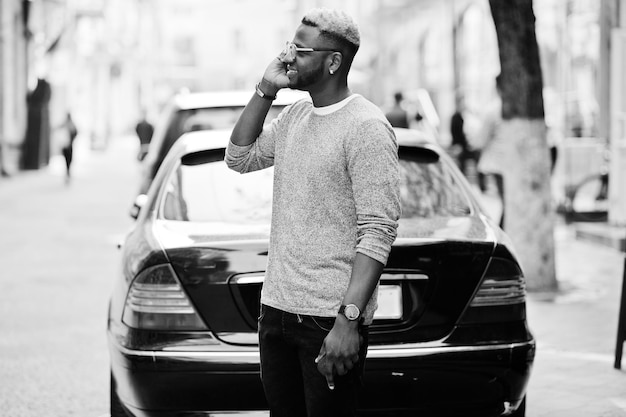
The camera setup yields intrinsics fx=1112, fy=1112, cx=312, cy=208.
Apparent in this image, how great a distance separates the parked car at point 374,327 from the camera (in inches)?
164

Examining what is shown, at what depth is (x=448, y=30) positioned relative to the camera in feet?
105

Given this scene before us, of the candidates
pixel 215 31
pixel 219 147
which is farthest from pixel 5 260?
pixel 215 31

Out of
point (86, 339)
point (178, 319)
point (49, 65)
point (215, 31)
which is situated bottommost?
point (86, 339)

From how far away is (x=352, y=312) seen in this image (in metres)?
2.94

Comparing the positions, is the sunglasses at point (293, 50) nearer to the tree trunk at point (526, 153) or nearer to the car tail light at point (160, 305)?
the car tail light at point (160, 305)

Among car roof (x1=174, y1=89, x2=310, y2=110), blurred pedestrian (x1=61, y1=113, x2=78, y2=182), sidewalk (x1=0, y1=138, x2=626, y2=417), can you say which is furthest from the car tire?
blurred pedestrian (x1=61, y1=113, x2=78, y2=182)

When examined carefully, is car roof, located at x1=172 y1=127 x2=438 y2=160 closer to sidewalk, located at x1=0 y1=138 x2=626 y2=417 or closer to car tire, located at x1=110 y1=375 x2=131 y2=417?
car tire, located at x1=110 y1=375 x2=131 y2=417

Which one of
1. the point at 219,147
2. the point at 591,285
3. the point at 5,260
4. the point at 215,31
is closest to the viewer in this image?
the point at 219,147

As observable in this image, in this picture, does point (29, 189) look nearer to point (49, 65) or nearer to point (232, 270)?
point (49, 65)

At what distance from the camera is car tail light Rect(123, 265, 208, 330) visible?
4.28 meters

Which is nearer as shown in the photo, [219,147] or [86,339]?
[219,147]

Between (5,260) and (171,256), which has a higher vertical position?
(171,256)

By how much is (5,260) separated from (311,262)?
8853 millimetres

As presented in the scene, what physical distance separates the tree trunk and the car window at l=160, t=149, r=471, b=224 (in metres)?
3.78
